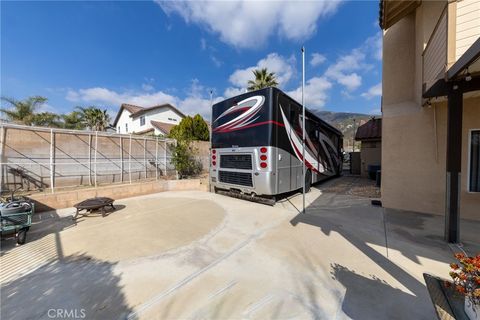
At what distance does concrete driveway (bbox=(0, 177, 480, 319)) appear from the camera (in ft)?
6.77

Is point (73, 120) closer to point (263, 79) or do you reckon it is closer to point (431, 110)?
point (263, 79)

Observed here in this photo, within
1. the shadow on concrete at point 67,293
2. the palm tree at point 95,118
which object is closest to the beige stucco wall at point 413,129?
the shadow on concrete at point 67,293

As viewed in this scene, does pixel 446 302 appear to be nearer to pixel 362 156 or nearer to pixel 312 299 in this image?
pixel 312 299

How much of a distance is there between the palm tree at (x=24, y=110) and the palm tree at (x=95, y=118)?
7272mm

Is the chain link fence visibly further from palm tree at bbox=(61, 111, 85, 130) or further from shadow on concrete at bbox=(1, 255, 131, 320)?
palm tree at bbox=(61, 111, 85, 130)

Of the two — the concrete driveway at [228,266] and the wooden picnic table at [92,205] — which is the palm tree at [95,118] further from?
the concrete driveway at [228,266]

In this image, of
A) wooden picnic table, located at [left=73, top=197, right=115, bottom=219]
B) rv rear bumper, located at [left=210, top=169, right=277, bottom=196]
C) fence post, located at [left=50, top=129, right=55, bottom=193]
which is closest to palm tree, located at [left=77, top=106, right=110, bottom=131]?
fence post, located at [left=50, top=129, right=55, bottom=193]

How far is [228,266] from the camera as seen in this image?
2.85 metres

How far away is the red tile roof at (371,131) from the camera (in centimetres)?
1201

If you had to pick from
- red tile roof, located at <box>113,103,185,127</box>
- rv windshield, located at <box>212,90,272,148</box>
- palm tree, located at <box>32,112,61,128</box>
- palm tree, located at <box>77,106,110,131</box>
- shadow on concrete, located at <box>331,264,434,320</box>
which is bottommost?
shadow on concrete, located at <box>331,264,434,320</box>

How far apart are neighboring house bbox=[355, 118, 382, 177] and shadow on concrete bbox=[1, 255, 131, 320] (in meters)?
13.4

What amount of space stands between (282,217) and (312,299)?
115 inches

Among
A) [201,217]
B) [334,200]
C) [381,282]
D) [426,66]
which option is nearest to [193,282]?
[381,282]

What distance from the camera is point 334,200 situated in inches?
268
